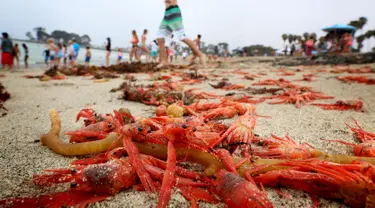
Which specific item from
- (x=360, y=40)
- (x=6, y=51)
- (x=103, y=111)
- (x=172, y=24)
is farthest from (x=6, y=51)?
(x=360, y=40)

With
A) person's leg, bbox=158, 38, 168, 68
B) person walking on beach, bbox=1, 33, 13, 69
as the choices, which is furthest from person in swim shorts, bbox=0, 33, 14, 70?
person's leg, bbox=158, 38, 168, 68

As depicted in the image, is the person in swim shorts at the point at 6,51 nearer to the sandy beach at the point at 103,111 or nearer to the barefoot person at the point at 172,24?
the barefoot person at the point at 172,24

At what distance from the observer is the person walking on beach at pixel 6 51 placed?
12.3 m

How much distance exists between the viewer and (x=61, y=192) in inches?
48.3

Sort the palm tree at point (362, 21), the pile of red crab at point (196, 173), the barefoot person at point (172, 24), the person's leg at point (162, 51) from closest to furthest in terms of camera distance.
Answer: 1. the pile of red crab at point (196, 173)
2. the barefoot person at point (172, 24)
3. the person's leg at point (162, 51)
4. the palm tree at point (362, 21)

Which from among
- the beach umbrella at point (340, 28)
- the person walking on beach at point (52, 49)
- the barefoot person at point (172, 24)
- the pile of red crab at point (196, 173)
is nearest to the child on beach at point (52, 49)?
the person walking on beach at point (52, 49)

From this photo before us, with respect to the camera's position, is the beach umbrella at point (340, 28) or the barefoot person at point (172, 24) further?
the beach umbrella at point (340, 28)

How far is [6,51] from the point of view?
41.9 ft

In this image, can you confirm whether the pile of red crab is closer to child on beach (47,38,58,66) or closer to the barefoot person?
the barefoot person

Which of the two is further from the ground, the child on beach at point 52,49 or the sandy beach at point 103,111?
the child on beach at point 52,49

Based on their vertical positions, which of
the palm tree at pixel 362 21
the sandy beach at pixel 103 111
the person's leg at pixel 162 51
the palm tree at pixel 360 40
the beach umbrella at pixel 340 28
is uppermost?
the palm tree at pixel 362 21

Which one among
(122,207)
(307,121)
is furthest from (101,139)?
(307,121)

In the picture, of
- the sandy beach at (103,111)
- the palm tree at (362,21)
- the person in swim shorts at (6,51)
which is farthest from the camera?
the palm tree at (362,21)

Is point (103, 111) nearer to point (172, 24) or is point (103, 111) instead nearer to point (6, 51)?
point (172, 24)
